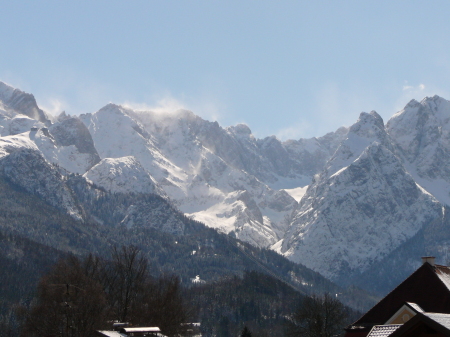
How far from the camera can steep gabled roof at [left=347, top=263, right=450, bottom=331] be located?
4738 centimetres

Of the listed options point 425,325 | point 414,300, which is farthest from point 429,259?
point 425,325

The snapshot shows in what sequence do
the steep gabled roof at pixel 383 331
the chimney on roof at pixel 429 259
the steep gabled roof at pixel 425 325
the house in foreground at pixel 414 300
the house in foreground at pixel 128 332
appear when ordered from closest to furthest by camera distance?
the steep gabled roof at pixel 425 325, the steep gabled roof at pixel 383 331, the house in foreground at pixel 414 300, the chimney on roof at pixel 429 259, the house in foreground at pixel 128 332

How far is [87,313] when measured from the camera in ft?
253

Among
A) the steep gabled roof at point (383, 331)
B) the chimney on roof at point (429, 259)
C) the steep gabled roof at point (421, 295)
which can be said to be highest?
the chimney on roof at point (429, 259)

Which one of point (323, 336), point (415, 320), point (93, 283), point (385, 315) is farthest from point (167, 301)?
point (415, 320)

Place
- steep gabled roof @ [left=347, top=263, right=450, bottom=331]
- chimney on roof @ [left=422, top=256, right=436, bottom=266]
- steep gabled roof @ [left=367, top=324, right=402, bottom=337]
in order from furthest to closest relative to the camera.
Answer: chimney on roof @ [left=422, top=256, right=436, bottom=266], steep gabled roof @ [left=347, top=263, right=450, bottom=331], steep gabled roof @ [left=367, top=324, right=402, bottom=337]

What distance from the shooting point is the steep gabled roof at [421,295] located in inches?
1865

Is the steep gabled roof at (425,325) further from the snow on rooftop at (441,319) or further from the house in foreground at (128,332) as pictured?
the house in foreground at (128,332)

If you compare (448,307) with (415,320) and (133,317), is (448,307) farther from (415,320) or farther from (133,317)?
(133,317)

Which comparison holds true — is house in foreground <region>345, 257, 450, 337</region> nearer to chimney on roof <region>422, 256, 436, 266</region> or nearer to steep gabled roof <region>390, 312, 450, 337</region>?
chimney on roof <region>422, 256, 436, 266</region>

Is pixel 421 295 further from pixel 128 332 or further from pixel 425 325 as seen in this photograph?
pixel 128 332

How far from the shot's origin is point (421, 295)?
48.7 meters

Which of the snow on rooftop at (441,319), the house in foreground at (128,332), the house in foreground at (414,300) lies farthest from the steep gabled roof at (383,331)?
the house in foreground at (128,332)

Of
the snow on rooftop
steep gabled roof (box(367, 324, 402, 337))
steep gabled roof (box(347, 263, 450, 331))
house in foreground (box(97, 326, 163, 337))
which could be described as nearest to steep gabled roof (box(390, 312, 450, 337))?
the snow on rooftop
